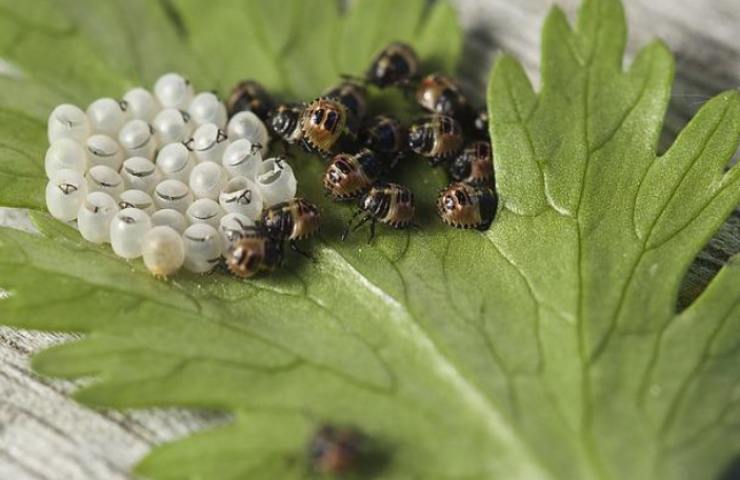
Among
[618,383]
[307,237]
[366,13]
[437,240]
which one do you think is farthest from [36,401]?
[366,13]

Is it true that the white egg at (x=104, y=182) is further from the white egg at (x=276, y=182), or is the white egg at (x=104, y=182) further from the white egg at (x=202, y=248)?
the white egg at (x=276, y=182)

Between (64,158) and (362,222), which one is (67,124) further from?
(362,222)

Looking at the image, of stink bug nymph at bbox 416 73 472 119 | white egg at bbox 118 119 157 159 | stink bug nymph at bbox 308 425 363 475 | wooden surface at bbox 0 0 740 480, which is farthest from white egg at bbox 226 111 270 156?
stink bug nymph at bbox 308 425 363 475

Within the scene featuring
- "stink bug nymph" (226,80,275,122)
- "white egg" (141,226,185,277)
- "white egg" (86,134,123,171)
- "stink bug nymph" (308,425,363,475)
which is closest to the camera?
"stink bug nymph" (308,425,363,475)

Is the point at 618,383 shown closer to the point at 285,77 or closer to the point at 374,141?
the point at 374,141

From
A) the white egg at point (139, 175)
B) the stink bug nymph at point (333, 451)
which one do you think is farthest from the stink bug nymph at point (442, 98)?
the stink bug nymph at point (333, 451)

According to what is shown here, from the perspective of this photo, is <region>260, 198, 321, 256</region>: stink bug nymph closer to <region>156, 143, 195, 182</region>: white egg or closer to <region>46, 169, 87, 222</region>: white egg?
<region>156, 143, 195, 182</region>: white egg
